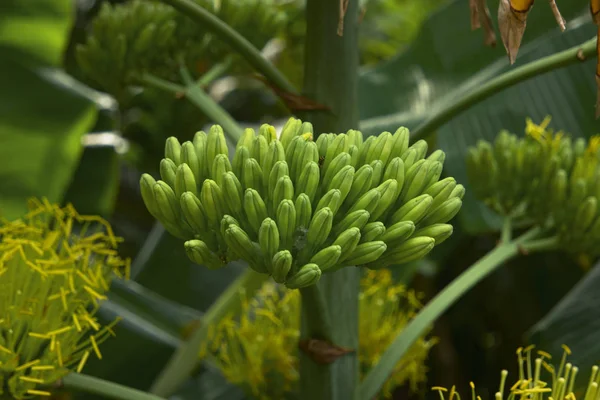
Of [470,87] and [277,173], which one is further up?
[470,87]

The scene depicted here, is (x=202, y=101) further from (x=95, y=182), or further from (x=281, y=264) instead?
(x=95, y=182)

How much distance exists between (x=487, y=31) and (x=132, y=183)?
3.60 feet

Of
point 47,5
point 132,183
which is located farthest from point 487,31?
point 132,183

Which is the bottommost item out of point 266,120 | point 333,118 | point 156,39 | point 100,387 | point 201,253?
point 100,387

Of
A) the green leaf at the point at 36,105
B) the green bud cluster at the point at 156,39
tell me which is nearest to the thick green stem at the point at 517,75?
the green bud cluster at the point at 156,39

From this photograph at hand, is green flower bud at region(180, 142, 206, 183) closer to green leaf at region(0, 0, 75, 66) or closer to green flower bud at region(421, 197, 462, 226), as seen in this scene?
green flower bud at region(421, 197, 462, 226)

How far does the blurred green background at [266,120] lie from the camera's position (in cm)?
91

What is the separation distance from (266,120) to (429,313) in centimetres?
98

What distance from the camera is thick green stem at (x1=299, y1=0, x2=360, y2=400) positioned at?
21.4 inches

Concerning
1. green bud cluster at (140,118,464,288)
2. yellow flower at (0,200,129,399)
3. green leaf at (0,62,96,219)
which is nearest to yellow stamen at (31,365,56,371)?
yellow flower at (0,200,129,399)

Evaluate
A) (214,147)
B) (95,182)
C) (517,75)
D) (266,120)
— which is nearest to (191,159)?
(214,147)

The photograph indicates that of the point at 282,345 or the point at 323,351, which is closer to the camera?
the point at 323,351

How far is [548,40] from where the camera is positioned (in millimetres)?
882

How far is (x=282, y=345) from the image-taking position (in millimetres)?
790
